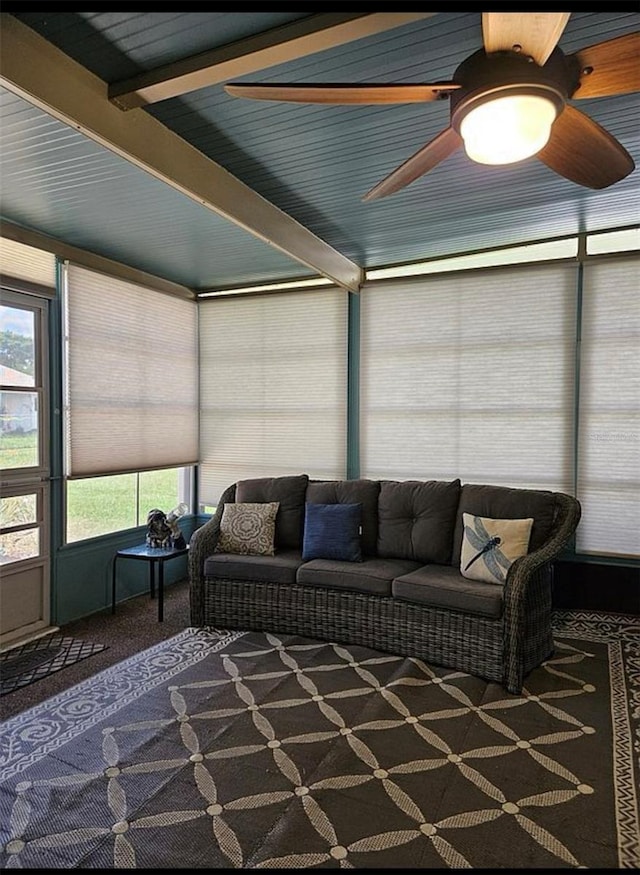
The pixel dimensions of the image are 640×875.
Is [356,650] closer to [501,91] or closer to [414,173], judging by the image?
[414,173]

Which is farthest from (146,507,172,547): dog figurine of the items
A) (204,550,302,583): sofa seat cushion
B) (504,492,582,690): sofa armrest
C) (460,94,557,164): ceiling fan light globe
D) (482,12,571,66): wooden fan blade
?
(482,12,571,66): wooden fan blade

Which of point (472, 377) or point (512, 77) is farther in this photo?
point (472, 377)

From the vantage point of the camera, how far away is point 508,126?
6.07 feet

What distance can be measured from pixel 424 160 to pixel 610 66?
0.69 meters

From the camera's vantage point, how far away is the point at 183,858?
1.92m

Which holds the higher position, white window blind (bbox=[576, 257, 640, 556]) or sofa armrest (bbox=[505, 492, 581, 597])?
white window blind (bbox=[576, 257, 640, 556])

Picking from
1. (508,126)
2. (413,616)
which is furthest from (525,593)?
(508,126)

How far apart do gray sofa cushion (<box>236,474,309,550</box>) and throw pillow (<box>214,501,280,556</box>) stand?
9 centimetres

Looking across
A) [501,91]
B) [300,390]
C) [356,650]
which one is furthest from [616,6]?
[300,390]

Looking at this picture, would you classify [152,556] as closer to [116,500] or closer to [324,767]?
[116,500]

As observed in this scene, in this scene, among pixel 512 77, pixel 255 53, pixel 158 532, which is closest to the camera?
pixel 512 77

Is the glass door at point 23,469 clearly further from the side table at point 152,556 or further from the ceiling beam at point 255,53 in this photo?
the ceiling beam at point 255,53

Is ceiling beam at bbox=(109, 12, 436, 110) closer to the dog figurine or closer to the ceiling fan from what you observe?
the ceiling fan

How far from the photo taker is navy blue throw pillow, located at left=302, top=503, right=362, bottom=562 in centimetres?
400
